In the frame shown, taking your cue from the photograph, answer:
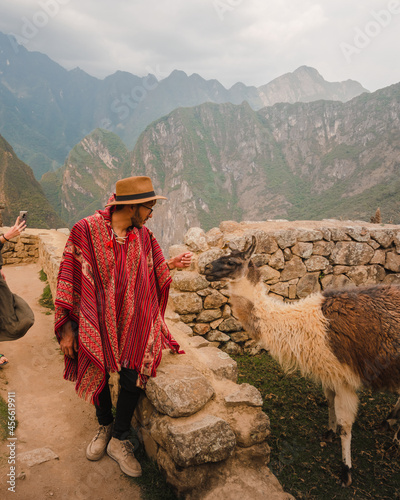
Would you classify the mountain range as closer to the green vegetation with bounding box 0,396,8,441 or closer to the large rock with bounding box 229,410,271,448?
the green vegetation with bounding box 0,396,8,441

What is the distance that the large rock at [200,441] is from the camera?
175 centimetres

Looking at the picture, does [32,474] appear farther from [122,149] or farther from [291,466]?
Answer: [122,149]

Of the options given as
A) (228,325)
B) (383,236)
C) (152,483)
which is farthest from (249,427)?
(383,236)

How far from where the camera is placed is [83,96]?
11075 centimetres

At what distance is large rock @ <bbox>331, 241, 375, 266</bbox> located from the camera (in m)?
5.54

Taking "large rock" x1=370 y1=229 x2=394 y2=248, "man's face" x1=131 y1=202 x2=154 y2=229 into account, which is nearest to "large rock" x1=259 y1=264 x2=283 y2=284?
"large rock" x1=370 y1=229 x2=394 y2=248

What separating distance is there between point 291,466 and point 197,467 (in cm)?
106

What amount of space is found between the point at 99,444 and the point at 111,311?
101 centimetres

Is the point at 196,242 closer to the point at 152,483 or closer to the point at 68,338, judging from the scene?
the point at 68,338

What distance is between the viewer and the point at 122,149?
9812 cm

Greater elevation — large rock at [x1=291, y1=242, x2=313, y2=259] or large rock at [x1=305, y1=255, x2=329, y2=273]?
large rock at [x1=291, y1=242, x2=313, y2=259]

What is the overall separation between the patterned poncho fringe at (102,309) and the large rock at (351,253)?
4.37 m

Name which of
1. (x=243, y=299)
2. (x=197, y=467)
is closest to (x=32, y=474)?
(x=197, y=467)

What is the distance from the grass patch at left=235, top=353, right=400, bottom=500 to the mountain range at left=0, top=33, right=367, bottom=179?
10263cm
